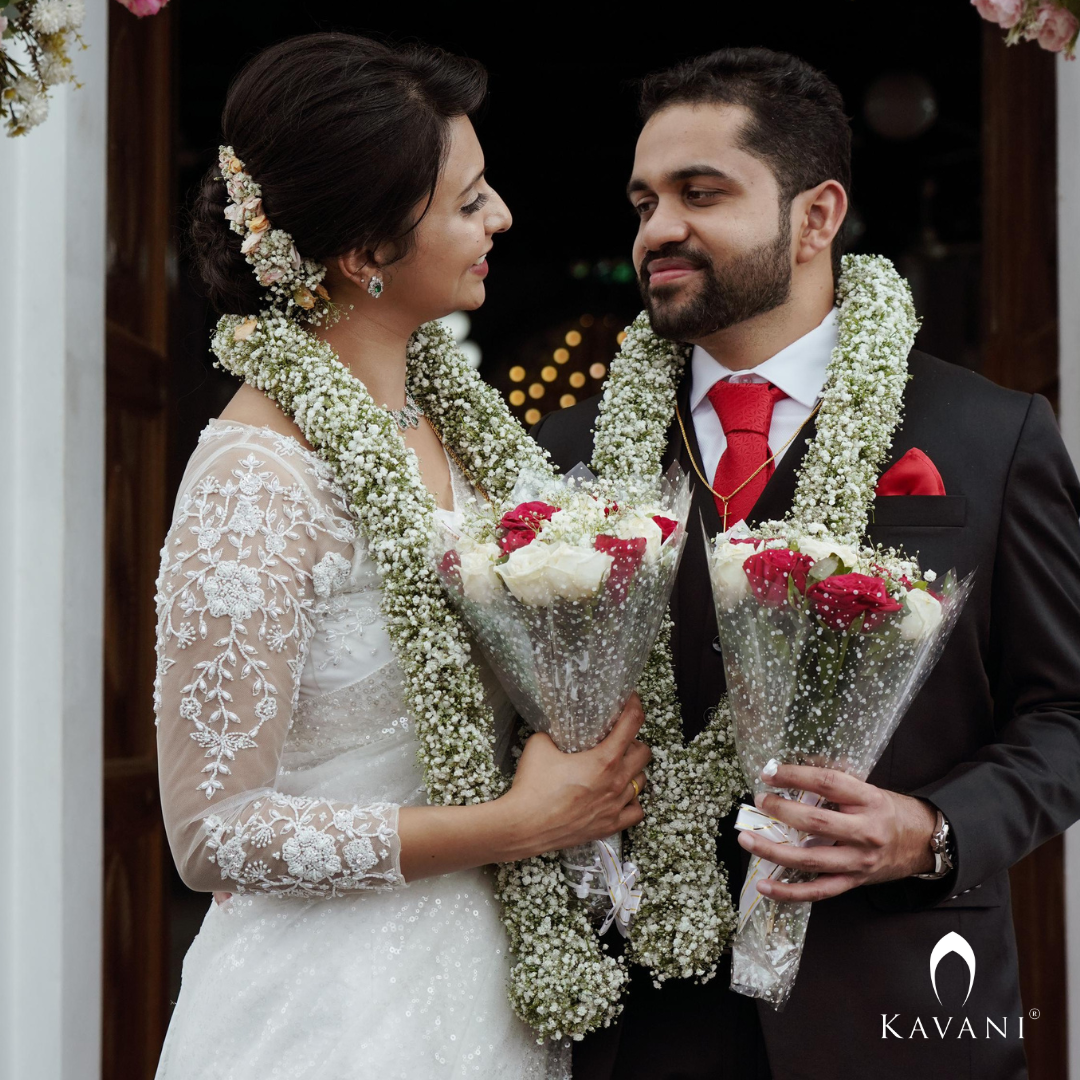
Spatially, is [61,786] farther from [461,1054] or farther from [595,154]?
[595,154]

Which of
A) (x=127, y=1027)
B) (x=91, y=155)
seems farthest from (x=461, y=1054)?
(x=91, y=155)

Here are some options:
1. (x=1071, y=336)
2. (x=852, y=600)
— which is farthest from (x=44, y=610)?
(x=1071, y=336)

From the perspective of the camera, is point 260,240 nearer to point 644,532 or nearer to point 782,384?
point 644,532

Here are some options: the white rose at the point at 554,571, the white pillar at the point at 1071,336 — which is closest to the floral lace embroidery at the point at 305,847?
the white rose at the point at 554,571

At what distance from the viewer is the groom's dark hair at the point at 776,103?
2828mm

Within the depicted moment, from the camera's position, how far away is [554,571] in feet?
6.11

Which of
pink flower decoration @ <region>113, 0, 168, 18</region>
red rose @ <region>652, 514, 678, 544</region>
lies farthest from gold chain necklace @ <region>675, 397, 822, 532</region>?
pink flower decoration @ <region>113, 0, 168, 18</region>

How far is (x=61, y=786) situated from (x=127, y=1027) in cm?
106

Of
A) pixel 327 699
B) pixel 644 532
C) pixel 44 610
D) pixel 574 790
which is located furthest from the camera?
pixel 44 610

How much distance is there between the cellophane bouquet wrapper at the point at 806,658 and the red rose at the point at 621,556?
0.47ft

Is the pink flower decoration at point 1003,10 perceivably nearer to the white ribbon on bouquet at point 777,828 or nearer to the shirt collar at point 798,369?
the shirt collar at point 798,369

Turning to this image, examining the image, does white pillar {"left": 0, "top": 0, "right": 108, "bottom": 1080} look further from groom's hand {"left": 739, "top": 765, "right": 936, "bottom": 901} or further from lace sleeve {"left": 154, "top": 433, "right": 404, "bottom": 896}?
groom's hand {"left": 739, "top": 765, "right": 936, "bottom": 901}

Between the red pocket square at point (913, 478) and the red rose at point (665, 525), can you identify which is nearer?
the red rose at point (665, 525)

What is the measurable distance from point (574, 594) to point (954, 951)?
1.06 m
